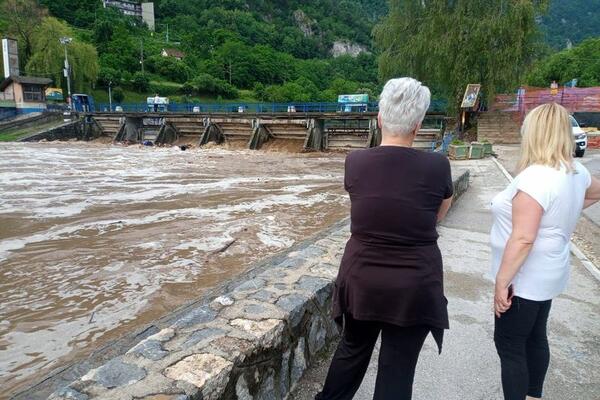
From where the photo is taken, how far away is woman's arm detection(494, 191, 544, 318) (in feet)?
5.93

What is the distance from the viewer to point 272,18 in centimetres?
15088

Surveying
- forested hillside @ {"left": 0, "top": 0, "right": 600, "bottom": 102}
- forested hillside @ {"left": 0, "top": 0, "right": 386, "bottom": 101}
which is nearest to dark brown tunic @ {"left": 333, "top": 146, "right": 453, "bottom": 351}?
forested hillside @ {"left": 0, "top": 0, "right": 600, "bottom": 102}

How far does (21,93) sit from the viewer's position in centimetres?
3459

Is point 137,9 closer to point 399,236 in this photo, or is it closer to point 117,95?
point 117,95

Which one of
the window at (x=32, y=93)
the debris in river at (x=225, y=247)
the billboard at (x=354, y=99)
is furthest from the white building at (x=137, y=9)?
the debris in river at (x=225, y=247)

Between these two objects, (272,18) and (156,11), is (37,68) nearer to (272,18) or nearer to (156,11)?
(156,11)

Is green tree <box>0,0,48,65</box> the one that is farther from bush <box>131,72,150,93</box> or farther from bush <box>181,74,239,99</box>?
bush <box>181,74,239,99</box>

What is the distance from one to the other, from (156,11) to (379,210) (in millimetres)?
140268

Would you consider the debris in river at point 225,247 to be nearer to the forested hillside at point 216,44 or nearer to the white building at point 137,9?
the forested hillside at point 216,44

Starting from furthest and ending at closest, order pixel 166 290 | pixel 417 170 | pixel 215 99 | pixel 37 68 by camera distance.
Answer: pixel 215 99
pixel 37 68
pixel 166 290
pixel 417 170

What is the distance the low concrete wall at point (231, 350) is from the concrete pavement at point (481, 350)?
0.29 meters

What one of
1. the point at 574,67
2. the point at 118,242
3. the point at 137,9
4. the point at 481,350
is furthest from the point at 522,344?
the point at 137,9

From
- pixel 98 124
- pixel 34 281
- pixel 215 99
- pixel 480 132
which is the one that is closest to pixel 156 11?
pixel 215 99

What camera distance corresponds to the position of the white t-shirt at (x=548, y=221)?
1.82 m
